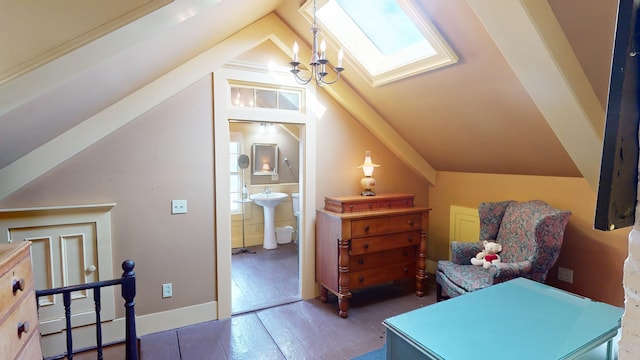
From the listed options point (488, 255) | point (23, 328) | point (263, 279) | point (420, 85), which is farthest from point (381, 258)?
point (23, 328)

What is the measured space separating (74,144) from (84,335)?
1.45 m

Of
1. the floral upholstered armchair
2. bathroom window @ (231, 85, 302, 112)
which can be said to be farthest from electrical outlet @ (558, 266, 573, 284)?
bathroom window @ (231, 85, 302, 112)

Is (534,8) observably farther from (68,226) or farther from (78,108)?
(68,226)

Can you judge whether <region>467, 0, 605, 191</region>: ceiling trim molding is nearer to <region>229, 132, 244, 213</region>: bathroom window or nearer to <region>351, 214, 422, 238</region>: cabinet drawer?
<region>351, 214, 422, 238</region>: cabinet drawer

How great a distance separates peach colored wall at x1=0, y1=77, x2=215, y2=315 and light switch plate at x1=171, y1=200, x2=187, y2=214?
0.11 feet

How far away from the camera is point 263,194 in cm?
500

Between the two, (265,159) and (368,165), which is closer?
(368,165)

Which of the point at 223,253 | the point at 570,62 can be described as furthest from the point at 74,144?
the point at 570,62

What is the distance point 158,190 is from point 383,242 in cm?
209

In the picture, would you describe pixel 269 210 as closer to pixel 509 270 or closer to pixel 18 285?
pixel 509 270

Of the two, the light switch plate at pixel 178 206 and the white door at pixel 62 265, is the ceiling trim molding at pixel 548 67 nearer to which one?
the light switch plate at pixel 178 206

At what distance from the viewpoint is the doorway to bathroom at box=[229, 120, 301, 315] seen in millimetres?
4852

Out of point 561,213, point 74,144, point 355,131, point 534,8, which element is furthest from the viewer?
point 355,131

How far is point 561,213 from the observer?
2471 mm
